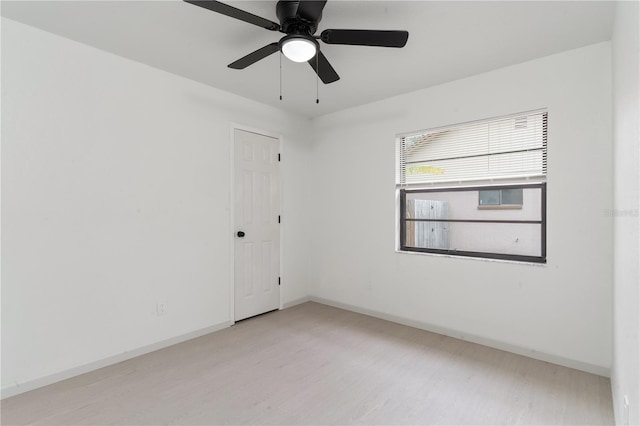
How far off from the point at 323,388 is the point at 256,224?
2.10m

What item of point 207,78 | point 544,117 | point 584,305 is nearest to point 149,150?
point 207,78

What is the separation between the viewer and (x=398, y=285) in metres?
3.61

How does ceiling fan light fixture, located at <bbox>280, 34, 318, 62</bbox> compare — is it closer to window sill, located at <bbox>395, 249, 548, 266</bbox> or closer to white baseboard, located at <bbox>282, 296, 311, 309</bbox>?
window sill, located at <bbox>395, 249, 548, 266</bbox>

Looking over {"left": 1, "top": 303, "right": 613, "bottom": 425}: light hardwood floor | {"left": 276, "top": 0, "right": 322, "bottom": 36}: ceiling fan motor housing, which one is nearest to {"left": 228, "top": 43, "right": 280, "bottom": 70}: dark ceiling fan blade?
{"left": 276, "top": 0, "right": 322, "bottom": 36}: ceiling fan motor housing

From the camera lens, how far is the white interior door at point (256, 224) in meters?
3.64

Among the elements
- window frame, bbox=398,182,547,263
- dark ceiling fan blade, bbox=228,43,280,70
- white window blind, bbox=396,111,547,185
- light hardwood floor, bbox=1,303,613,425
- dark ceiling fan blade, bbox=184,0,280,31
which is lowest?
light hardwood floor, bbox=1,303,613,425

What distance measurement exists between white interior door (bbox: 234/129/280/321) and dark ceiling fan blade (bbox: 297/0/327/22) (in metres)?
1.96

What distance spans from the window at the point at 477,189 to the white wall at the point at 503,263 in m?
0.12

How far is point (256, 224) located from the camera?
3836 millimetres

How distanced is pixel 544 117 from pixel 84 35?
12.6 feet

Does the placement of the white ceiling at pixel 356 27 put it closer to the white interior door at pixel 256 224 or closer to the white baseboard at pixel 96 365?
the white interior door at pixel 256 224

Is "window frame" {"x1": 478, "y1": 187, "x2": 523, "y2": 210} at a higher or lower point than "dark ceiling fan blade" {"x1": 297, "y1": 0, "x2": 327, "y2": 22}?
lower

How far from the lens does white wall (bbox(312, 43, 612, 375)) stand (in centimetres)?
244

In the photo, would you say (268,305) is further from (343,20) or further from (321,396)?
(343,20)
